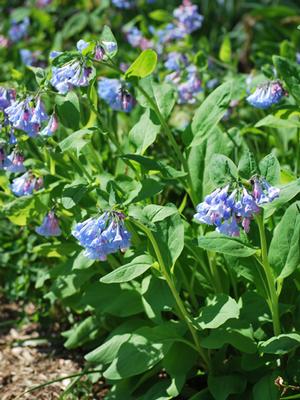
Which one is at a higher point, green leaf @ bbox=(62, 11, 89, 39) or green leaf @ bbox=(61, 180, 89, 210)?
green leaf @ bbox=(61, 180, 89, 210)

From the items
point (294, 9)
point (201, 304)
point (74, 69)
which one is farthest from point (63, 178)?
point (294, 9)

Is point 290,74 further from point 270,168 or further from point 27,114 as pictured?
point 27,114

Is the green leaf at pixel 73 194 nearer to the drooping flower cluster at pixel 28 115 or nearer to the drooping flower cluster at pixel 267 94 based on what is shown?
the drooping flower cluster at pixel 28 115

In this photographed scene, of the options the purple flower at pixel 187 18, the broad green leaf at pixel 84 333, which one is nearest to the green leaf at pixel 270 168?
the broad green leaf at pixel 84 333

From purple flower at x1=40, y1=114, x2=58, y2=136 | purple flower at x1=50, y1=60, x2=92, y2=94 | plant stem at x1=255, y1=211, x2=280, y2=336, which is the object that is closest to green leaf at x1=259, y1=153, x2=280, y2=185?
plant stem at x1=255, y1=211, x2=280, y2=336

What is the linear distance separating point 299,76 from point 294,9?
3.31 metres

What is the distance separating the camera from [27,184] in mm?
2500

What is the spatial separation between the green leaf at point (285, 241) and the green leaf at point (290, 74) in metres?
0.50

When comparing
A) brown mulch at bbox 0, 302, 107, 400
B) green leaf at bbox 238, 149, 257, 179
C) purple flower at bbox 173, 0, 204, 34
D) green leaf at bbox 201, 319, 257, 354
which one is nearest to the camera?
green leaf at bbox 238, 149, 257, 179

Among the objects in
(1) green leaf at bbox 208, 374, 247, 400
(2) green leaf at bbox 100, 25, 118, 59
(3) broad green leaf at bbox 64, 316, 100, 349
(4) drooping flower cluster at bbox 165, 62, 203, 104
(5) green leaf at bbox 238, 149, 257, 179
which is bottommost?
(3) broad green leaf at bbox 64, 316, 100, 349

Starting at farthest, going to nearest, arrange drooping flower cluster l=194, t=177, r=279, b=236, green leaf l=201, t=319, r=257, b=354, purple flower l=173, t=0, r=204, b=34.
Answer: purple flower l=173, t=0, r=204, b=34
green leaf l=201, t=319, r=257, b=354
drooping flower cluster l=194, t=177, r=279, b=236

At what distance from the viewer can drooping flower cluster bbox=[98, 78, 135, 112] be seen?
2600 millimetres

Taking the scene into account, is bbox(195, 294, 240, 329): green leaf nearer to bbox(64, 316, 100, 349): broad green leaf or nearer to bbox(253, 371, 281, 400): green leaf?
bbox(253, 371, 281, 400): green leaf

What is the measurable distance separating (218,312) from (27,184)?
2.72ft
